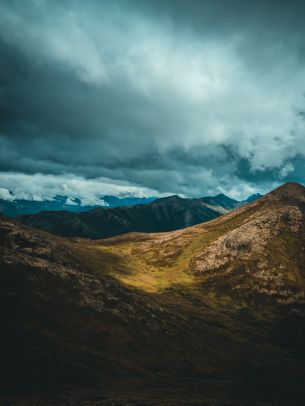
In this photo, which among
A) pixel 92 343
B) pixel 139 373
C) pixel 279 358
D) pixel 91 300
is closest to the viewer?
pixel 139 373

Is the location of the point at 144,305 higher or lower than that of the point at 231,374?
higher

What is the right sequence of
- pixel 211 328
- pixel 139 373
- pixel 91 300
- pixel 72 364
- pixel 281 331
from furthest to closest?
pixel 281 331 → pixel 211 328 → pixel 91 300 → pixel 139 373 → pixel 72 364

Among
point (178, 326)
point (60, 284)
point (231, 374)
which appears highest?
point (60, 284)

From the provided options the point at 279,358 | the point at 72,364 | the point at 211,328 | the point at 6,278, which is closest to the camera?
the point at 72,364

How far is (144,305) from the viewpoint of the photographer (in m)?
138

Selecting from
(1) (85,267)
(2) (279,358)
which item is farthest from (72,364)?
(1) (85,267)

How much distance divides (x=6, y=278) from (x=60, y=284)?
19535 mm

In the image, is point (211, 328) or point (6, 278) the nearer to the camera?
point (6, 278)

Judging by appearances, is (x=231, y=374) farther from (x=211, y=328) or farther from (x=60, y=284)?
(x=60, y=284)

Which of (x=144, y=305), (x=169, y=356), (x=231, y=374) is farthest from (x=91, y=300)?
(x=231, y=374)

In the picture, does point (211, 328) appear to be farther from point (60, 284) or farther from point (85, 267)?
point (85, 267)

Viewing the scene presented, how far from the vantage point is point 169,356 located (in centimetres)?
10894

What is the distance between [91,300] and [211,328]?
178 ft

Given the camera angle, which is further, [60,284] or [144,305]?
[144,305]
